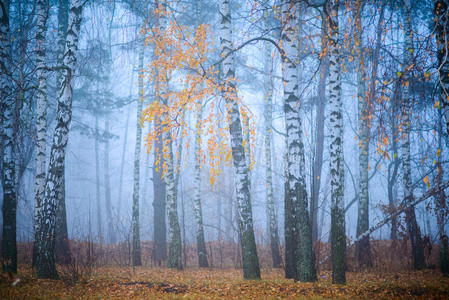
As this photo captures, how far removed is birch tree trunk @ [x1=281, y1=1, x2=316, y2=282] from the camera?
6406 millimetres

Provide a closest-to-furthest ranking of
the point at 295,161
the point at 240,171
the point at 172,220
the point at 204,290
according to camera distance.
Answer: the point at 204,290 → the point at 295,161 → the point at 240,171 → the point at 172,220

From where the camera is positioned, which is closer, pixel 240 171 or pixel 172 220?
pixel 240 171

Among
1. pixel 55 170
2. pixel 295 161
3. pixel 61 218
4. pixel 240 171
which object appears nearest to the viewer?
pixel 55 170

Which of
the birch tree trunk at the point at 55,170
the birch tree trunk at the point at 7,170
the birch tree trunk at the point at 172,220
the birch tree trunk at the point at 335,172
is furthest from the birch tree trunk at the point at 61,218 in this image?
the birch tree trunk at the point at 335,172

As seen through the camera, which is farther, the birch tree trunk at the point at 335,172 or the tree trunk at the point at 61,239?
the tree trunk at the point at 61,239

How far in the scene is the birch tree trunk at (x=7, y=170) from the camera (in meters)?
6.35

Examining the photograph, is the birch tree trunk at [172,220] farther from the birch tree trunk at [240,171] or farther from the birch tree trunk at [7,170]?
the birch tree trunk at [7,170]

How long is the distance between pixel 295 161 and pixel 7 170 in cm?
647

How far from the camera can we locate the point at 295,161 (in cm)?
658

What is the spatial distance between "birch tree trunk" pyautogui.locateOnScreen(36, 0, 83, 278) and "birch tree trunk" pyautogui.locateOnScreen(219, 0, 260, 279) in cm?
352

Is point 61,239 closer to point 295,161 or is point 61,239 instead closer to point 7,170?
point 7,170

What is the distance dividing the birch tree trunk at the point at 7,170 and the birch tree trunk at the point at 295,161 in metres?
6.07

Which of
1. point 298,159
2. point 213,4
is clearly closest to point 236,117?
point 298,159

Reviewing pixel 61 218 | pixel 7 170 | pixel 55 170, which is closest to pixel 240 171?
pixel 55 170
